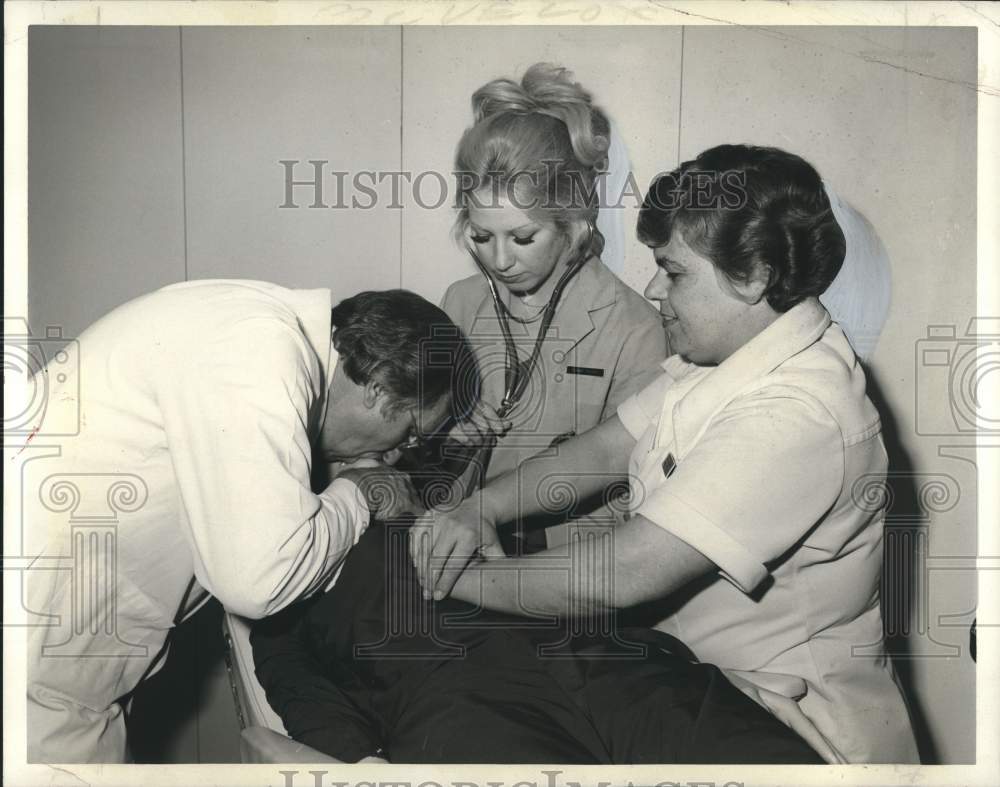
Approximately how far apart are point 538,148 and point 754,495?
0.67 meters

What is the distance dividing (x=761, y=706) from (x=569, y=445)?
0.52 metres

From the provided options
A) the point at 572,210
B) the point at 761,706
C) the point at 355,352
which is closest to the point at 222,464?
the point at 355,352

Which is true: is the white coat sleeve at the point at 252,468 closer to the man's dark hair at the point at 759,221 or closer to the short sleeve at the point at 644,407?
the short sleeve at the point at 644,407

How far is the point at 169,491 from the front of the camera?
1.42 meters

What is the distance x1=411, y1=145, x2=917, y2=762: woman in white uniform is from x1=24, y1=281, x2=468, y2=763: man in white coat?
21 centimetres

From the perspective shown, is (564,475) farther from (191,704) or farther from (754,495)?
(191,704)

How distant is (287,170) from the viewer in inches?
60.1

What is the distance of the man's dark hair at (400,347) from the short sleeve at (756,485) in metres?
0.42

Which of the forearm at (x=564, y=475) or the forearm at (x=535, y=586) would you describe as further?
the forearm at (x=564, y=475)

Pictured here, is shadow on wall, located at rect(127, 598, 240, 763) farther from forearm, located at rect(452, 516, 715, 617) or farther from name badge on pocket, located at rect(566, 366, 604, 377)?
name badge on pocket, located at rect(566, 366, 604, 377)

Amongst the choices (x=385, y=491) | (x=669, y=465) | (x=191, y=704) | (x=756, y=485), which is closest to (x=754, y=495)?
(x=756, y=485)

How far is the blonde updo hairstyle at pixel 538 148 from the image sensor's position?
4.92ft

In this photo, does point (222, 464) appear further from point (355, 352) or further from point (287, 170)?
point (287, 170)

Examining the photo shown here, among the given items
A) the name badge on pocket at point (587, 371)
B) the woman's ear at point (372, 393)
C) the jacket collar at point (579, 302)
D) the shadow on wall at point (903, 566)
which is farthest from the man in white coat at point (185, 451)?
the shadow on wall at point (903, 566)
